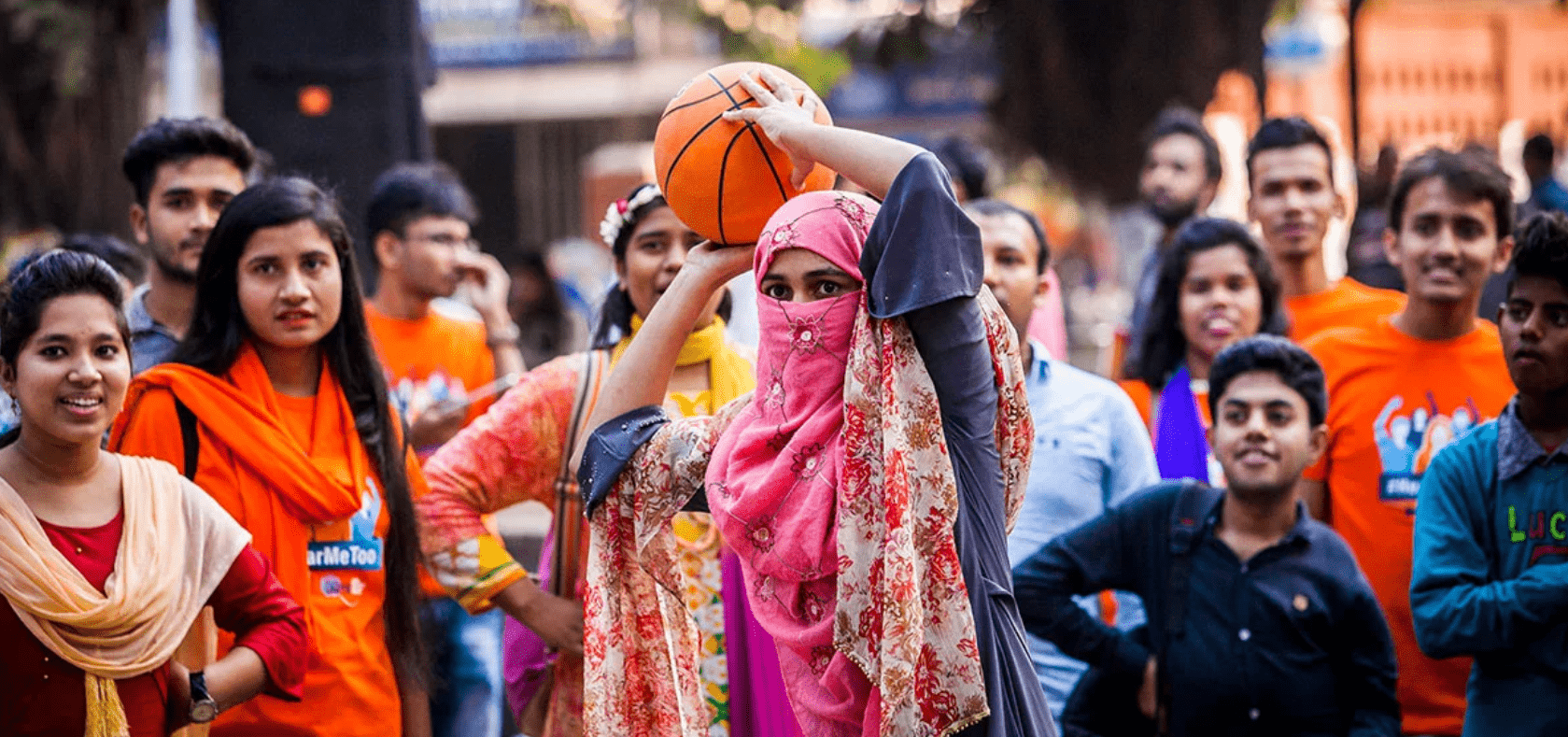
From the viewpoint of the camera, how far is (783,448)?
11.9 ft

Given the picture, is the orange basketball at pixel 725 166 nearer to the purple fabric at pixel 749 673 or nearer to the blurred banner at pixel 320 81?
the purple fabric at pixel 749 673

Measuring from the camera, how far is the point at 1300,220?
6543mm

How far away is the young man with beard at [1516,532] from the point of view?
4223 mm

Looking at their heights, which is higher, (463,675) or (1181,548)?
(1181,548)

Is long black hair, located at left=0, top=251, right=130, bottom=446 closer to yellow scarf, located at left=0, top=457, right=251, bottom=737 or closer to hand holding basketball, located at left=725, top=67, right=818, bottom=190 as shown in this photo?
yellow scarf, located at left=0, top=457, right=251, bottom=737

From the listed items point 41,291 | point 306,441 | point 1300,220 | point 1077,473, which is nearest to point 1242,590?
point 1077,473

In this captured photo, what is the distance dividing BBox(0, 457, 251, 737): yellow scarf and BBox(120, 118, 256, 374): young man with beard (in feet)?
4.46

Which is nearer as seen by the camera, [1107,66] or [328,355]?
[328,355]

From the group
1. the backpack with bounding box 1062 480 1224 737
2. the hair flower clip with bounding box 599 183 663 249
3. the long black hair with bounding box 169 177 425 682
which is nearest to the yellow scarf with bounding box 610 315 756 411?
the hair flower clip with bounding box 599 183 663 249

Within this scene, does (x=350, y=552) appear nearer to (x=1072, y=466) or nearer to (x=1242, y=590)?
(x=1072, y=466)

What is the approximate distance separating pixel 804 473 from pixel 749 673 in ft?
3.16

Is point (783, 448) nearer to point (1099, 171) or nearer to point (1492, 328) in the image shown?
point (1492, 328)

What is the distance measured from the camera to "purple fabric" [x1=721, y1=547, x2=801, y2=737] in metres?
4.15

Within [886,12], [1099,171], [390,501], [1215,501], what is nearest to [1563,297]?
[1215,501]
